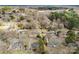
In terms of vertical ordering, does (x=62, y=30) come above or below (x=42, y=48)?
above

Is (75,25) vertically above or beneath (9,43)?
above
